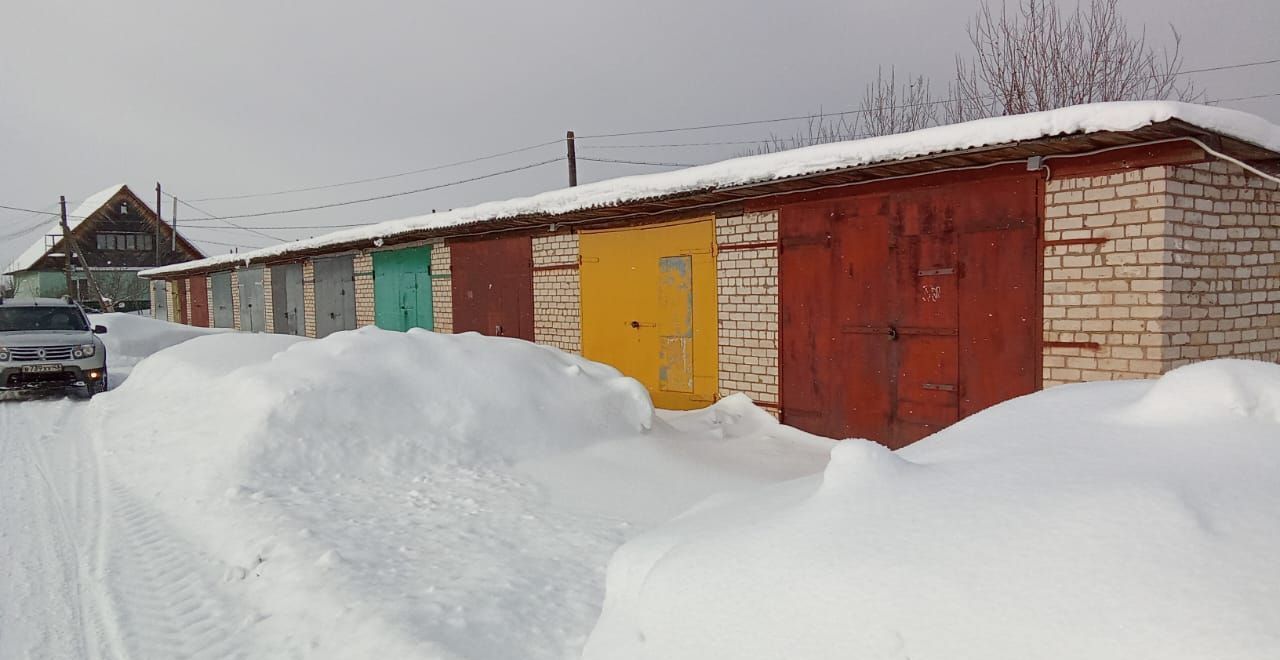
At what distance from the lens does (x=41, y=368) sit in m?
10.4

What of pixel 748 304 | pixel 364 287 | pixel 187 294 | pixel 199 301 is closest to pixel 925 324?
pixel 748 304

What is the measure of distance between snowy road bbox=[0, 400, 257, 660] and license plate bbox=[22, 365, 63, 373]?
5294 millimetres

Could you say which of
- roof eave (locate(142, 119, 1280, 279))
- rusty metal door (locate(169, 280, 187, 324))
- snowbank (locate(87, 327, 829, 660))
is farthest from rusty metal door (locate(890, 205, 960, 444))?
rusty metal door (locate(169, 280, 187, 324))

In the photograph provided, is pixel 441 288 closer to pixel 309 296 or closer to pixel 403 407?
pixel 309 296

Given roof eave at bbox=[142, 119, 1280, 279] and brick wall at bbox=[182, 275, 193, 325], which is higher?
roof eave at bbox=[142, 119, 1280, 279]

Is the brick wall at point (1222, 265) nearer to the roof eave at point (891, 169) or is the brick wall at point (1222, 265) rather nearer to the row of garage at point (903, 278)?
the row of garage at point (903, 278)

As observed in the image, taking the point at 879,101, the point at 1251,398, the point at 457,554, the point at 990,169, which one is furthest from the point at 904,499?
the point at 879,101

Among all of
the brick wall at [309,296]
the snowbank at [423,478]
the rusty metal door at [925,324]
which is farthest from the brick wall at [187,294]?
the rusty metal door at [925,324]

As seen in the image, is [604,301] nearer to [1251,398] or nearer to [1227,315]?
[1227,315]

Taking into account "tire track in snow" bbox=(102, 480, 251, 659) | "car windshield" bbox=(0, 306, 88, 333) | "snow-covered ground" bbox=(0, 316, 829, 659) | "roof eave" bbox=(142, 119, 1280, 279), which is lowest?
"tire track in snow" bbox=(102, 480, 251, 659)

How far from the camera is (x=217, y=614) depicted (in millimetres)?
3502

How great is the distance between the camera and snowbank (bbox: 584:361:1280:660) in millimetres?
1705

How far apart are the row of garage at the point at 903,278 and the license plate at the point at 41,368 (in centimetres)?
577

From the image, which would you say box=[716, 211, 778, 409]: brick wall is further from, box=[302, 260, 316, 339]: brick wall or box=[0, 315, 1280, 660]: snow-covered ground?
box=[302, 260, 316, 339]: brick wall
